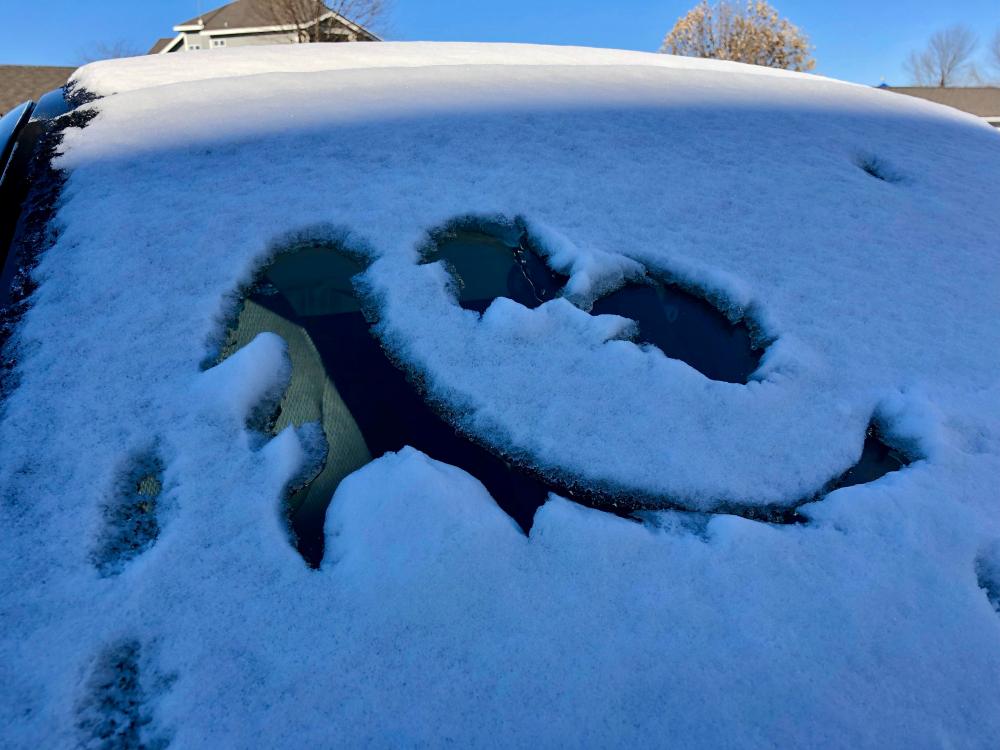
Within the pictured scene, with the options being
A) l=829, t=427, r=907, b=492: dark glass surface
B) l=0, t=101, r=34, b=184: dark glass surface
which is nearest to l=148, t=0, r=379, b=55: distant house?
l=0, t=101, r=34, b=184: dark glass surface

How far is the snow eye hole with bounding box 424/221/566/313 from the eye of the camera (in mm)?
1259

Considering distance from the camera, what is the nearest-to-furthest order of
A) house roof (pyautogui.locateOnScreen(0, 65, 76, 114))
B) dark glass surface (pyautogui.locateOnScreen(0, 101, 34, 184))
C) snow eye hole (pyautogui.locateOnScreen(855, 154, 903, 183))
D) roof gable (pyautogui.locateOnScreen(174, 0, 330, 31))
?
dark glass surface (pyautogui.locateOnScreen(0, 101, 34, 184)), snow eye hole (pyautogui.locateOnScreen(855, 154, 903, 183)), house roof (pyautogui.locateOnScreen(0, 65, 76, 114)), roof gable (pyautogui.locateOnScreen(174, 0, 330, 31))

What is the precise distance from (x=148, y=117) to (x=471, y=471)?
1.36 metres

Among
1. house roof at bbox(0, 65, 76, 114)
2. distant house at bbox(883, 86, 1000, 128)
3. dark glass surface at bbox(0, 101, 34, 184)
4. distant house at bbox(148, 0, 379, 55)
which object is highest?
dark glass surface at bbox(0, 101, 34, 184)

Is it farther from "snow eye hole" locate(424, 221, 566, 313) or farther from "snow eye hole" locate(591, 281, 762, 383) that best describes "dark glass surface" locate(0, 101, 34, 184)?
"snow eye hole" locate(591, 281, 762, 383)

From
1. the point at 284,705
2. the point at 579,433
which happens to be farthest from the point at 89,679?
the point at 579,433

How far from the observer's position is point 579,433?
1.01 meters

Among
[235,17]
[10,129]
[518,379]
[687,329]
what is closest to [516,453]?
[518,379]

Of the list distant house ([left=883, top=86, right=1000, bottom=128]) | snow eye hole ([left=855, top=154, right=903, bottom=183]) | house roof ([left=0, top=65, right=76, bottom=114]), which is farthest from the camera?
distant house ([left=883, top=86, right=1000, bottom=128])

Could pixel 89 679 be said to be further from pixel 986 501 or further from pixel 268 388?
pixel 986 501

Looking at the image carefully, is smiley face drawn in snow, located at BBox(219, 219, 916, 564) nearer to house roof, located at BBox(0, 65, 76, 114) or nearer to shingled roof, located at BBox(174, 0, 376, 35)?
house roof, located at BBox(0, 65, 76, 114)

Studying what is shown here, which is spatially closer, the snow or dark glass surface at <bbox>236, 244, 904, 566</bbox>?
the snow

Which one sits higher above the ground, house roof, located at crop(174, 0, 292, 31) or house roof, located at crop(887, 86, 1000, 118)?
house roof, located at crop(174, 0, 292, 31)

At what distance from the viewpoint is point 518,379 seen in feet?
3.52
